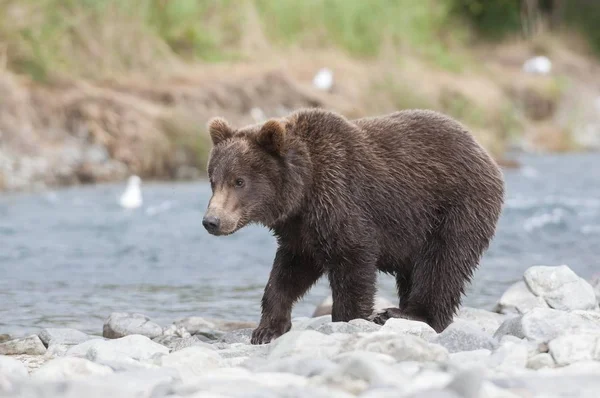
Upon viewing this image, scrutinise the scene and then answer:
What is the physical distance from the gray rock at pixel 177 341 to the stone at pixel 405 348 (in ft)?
4.99

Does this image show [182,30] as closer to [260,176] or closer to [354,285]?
[260,176]

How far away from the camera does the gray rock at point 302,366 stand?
444cm

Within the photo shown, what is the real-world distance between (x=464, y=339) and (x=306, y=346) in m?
0.87

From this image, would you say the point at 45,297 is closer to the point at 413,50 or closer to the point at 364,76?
the point at 364,76

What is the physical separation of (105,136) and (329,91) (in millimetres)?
5497

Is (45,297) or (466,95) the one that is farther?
(466,95)

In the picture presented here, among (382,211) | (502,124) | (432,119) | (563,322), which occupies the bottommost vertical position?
(502,124)

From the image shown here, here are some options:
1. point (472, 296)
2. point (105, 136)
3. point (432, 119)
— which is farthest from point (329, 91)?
point (432, 119)

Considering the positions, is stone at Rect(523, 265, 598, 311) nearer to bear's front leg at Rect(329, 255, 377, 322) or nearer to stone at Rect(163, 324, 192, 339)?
bear's front leg at Rect(329, 255, 377, 322)

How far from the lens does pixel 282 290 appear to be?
21.0 feet

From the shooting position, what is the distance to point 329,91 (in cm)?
2097

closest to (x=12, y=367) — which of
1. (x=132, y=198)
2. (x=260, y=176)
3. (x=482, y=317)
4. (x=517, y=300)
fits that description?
(x=260, y=176)

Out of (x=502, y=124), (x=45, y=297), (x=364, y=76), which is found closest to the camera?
(x=45, y=297)

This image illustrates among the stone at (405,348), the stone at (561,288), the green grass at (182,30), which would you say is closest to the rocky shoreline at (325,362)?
the stone at (405,348)
